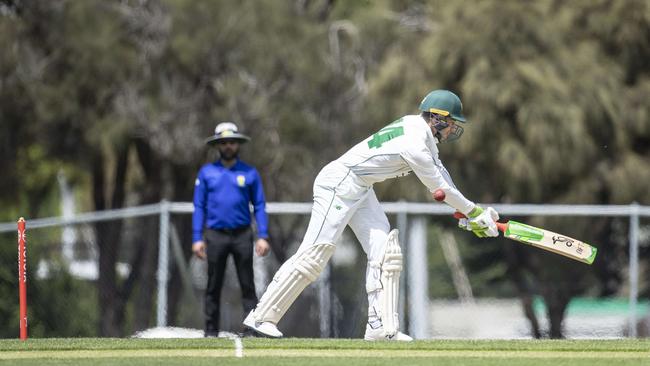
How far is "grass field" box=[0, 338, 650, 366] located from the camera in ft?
Result: 29.2

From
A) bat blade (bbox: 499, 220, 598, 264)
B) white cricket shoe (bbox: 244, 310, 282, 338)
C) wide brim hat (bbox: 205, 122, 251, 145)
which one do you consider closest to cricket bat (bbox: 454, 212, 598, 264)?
bat blade (bbox: 499, 220, 598, 264)

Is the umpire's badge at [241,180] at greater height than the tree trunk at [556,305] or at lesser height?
greater

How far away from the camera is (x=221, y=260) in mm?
12281

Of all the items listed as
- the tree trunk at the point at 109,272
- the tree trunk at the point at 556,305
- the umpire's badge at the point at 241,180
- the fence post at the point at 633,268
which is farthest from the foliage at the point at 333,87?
the umpire's badge at the point at 241,180

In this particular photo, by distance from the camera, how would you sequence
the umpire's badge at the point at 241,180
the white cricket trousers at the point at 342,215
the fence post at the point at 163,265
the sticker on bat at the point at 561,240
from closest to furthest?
the white cricket trousers at the point at 342,215 → the sticker on bat at the point at 561,240 → the umpire's badge at the point at 241,180 → the fence post at the point at 163,265

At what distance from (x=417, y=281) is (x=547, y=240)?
16.6 feet

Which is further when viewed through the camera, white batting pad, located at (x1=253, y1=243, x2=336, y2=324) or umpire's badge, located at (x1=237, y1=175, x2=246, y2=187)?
umpire's badge, located at (x1=237, y1=175, x2=246, y2=187)

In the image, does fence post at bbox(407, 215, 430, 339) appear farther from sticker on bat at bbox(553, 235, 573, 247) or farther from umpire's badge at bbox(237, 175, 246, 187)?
sticker on bat at bbox(553, 235, 573, 247)

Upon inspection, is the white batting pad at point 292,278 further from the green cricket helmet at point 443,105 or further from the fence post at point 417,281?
the fence post at point 417,281

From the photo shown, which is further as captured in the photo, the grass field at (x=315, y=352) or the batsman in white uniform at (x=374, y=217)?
the batsman in white uniform at (x=374, y=217)

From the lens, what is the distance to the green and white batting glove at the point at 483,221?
10.2 metres

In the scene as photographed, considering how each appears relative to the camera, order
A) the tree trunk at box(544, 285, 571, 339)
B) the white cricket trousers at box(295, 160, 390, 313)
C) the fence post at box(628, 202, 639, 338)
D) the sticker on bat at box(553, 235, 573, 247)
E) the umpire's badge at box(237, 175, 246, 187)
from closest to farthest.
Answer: the white cricket trousers at box(295, 160, 390, 313), the sticker on bat at box(553, 235, 573, 247), the umpire's badge at box(237, 175, 246, 187), the fence post at box(628, 202, 639, 338), the tree trunk at box(544, 285, 571, 339)

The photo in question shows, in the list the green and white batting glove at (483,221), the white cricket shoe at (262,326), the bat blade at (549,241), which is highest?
the green and white batting glove at (483,221)

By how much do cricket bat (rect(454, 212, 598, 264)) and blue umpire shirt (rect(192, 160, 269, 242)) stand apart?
2585 mm
